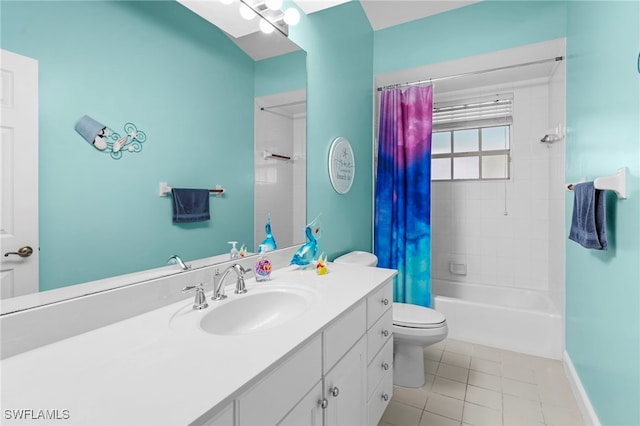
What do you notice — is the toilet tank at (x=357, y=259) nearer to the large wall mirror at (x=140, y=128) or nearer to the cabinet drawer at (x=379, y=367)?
the cabinet drawer at (x=379, y=367)

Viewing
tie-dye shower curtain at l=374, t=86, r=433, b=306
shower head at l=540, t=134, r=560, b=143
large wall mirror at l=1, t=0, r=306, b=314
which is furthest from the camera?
tie-dye shower curtain at l=374, t=86, r=433, b=306

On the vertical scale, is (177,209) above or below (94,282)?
above

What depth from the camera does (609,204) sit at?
1280 millimetres

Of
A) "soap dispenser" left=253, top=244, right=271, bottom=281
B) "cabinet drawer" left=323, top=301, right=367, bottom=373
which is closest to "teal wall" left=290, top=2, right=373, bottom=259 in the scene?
"soap dispenser" left=253, top=244, right=271, bottom=281

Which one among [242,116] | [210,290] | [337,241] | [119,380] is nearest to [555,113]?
[337,241]

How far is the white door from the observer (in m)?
0.68

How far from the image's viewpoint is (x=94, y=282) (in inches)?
34.1

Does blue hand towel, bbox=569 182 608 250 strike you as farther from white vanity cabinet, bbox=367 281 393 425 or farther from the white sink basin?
the white sink basin

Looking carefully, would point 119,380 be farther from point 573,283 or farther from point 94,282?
point 573,283

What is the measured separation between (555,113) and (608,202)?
59.0 inches

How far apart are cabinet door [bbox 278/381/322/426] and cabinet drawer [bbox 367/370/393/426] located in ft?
1.68

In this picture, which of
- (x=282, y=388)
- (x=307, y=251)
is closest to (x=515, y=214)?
(x=307, y=251)

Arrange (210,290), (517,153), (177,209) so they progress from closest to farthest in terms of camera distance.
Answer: (177,209), (210,290), (517,153)

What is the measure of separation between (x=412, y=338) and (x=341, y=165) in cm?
124
